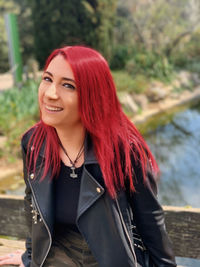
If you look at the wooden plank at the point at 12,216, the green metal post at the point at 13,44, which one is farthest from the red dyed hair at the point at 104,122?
the green metal post at the point at 13,44

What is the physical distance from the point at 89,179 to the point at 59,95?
1.06 feet

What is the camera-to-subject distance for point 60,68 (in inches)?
46.6

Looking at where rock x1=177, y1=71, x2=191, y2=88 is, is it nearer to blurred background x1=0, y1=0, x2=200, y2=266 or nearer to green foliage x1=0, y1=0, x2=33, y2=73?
blurred background x1=0, y1=0, x2=200, y2=266

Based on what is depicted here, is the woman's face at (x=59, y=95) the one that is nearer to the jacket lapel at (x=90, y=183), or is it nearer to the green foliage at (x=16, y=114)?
the jacket lapel at (x=90, y=183)

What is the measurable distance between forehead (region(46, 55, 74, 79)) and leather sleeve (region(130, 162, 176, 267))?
43 centimetres

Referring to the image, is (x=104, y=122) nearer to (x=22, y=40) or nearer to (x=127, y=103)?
(x=127, y=103)

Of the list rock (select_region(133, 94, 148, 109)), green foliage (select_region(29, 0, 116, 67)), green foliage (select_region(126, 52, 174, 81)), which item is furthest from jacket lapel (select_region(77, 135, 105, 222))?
green foliage (select_region(126, 52, 174, 81))

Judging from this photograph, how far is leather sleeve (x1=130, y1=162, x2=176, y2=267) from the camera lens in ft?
4.12

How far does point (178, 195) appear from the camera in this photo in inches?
155

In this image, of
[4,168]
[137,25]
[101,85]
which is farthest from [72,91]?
[137,25]

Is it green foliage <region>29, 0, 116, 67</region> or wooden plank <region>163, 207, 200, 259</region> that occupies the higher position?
green foliage <region>29, 0, 116, 67</region>

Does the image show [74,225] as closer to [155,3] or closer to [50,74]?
[50,74]

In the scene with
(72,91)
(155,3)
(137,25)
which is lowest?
(72,91)

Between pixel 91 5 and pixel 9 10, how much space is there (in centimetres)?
877
